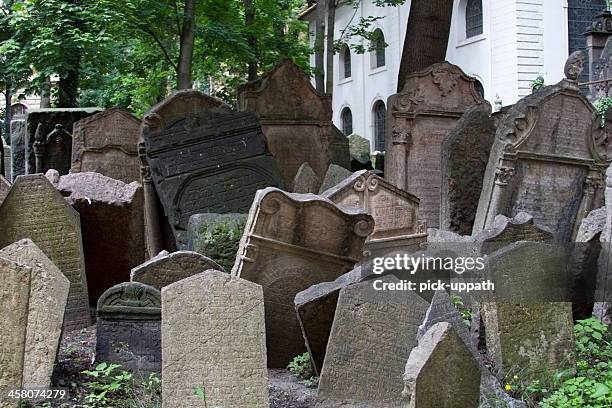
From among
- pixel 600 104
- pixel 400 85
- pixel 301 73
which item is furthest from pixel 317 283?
pixel 600 104

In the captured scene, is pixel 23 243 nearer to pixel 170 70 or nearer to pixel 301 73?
pixel 301 73

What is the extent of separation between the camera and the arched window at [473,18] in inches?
1193

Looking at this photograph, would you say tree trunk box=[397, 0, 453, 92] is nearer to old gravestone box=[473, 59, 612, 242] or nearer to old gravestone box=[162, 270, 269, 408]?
old gravestone box=[473, 59, 612, 242]

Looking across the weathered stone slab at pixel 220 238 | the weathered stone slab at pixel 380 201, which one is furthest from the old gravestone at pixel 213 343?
the weathered stone slab at pixel 380 201

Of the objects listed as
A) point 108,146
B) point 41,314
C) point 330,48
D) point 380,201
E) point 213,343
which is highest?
point 330,48

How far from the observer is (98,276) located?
818 centimetres

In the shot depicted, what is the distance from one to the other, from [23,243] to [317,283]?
6.89 ft

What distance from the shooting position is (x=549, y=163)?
9766mm

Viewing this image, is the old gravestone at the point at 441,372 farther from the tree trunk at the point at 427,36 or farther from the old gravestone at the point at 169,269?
the tree trunk at the point at 427,36

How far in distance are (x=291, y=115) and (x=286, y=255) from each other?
574cm

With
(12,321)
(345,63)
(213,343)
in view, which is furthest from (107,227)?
(345,63)

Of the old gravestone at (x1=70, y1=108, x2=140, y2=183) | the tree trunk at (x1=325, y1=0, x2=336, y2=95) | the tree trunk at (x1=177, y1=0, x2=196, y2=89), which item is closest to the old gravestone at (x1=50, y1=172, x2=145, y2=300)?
the old gravestone at (x1=70, y1=108, x2=140, y2=183)

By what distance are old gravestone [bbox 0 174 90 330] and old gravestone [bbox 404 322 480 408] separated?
3307 mm

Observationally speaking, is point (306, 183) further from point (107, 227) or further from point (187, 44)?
point (187, 44)
